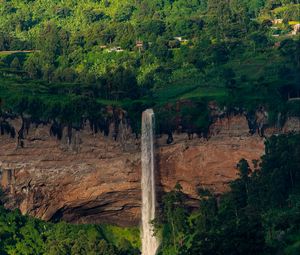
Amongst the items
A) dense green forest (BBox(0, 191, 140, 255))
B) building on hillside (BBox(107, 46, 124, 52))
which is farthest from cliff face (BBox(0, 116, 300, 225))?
building on hillside (BBox(107, 46, 124, 52))

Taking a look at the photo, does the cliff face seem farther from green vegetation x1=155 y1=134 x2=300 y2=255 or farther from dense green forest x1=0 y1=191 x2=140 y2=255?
dense green forest x1=0 y1=191 x2=140 y2=255

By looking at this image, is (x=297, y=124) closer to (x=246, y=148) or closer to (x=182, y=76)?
(x=246, y=148)

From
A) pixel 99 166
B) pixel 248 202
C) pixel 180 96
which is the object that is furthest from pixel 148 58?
pixel 248 202

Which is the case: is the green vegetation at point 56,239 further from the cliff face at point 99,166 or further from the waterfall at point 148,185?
the cliff face at point 99,166

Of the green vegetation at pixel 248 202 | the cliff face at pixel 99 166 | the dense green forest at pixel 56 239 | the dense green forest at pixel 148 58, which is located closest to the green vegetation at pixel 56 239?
the dense green forest at pixel 56 239

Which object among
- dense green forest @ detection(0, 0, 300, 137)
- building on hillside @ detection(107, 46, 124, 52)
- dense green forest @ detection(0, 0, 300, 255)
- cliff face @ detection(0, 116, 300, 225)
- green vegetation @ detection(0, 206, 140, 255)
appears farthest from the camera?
building on hillside @ detection(107, 46, 124, 52)

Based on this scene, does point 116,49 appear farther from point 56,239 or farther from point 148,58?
point 56,239
